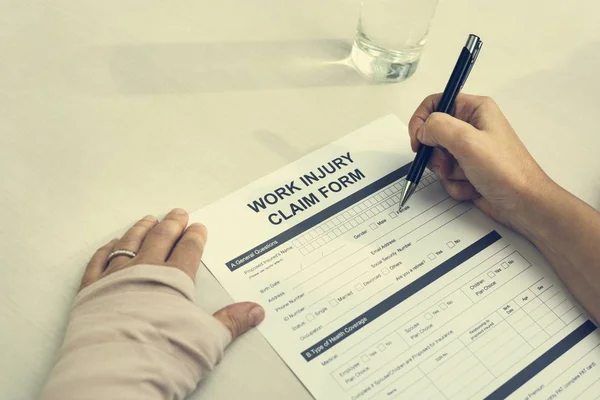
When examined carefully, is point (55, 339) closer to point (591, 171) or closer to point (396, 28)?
point (396, 28)

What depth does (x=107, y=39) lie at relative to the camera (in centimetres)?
77

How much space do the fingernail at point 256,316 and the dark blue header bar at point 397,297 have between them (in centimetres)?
5

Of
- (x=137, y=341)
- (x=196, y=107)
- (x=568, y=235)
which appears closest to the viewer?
(x=137, y=341)

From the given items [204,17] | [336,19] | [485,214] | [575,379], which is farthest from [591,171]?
[204,17]

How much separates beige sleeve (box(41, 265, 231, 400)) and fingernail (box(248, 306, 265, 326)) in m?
0.03

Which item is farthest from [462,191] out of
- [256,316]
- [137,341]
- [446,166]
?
[137,341]

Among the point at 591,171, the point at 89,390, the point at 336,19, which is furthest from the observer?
the point at 336,19

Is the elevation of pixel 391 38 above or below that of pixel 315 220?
above

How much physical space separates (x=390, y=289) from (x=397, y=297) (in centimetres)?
1

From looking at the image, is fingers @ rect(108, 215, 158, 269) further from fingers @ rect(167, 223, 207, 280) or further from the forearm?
the forearm

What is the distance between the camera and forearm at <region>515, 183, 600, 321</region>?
60 cm

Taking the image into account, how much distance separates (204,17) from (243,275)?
38cm

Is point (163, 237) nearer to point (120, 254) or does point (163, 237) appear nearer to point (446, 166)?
point (120, 254)

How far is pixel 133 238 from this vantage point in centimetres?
61
